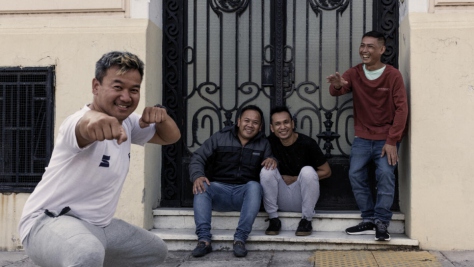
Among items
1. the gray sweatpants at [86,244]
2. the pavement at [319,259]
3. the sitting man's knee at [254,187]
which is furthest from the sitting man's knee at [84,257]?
→ the sitting man's knee at [254,187]

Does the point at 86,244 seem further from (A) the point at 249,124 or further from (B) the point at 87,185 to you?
(A) the point at 249,124

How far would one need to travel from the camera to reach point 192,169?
6.10m

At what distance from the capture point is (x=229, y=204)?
6.11 meters

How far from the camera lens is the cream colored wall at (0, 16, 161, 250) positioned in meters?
6.17

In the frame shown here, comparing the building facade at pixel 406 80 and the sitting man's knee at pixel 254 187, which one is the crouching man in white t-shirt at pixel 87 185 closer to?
the sitting man's knee at pixel 254 187

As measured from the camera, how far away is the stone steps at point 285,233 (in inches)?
231

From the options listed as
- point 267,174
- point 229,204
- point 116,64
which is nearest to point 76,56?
point 229,204

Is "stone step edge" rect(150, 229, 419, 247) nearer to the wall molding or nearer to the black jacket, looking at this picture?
the black jacket

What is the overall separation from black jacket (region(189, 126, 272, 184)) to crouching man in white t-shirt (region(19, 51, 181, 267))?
8.84ft

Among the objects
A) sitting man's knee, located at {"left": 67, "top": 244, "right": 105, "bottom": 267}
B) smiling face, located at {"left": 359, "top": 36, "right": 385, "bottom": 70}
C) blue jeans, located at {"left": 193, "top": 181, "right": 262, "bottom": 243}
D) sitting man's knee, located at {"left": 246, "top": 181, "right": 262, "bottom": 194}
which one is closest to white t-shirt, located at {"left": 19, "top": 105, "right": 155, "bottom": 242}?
sitting man's knee, located at {"left": 67, "top": 244, "right": 105, "bottom": 267}

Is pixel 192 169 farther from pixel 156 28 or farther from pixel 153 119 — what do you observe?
pixel 153 119

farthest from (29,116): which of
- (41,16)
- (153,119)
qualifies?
(153,119)

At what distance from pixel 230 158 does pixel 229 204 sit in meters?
0.46

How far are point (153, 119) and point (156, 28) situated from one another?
331cm
